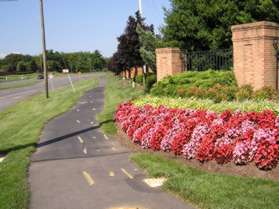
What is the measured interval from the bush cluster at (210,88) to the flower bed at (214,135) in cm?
143

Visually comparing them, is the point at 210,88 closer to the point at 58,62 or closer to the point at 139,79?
the point at 139,79

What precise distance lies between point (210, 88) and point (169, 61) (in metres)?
6.28

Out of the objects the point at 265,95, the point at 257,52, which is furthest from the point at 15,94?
the point at 265,95

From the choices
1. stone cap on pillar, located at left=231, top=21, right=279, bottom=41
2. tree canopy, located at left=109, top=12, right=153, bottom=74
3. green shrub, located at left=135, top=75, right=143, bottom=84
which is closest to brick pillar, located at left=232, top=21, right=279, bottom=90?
stone cap on pillar, located at left=231, top=21, right=279, bottom=41

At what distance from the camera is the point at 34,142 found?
14984 millimetres

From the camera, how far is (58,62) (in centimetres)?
17425

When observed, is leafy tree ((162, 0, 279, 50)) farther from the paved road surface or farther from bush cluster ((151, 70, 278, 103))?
the paved road surface

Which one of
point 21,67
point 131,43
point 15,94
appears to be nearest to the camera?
point 131,43

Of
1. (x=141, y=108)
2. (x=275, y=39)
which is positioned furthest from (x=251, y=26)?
(x=141, y=108)

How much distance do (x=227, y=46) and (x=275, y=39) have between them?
8262mm

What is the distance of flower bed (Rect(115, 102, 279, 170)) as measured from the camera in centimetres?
859

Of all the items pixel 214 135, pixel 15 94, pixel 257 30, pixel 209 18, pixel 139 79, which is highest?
pixel 209 18

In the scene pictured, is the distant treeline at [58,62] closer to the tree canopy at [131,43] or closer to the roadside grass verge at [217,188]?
the tree canopy at [131,43]

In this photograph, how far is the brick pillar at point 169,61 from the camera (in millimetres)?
20516
